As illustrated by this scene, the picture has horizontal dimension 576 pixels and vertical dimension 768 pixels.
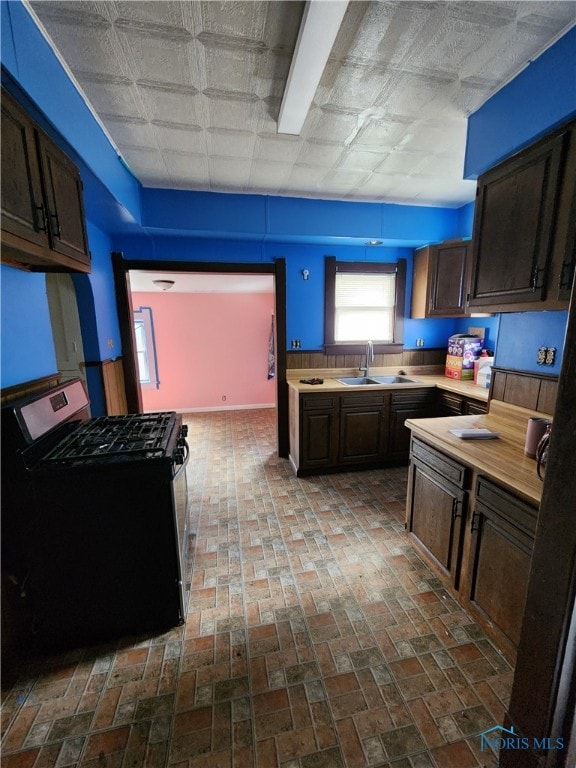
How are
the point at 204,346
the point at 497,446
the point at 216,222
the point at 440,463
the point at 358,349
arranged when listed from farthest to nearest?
the point at 204,346
the point at 358,349
the point at 216,222
the point at 440,463
the point at 497,446

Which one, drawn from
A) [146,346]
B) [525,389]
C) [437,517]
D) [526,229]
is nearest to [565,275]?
[526,229]

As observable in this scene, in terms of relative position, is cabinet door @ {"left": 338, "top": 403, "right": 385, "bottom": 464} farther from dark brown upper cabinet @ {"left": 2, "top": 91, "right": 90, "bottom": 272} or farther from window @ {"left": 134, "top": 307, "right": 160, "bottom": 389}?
window @ {"left": 134, "top": 307, "right": 160, "bottom": 389}

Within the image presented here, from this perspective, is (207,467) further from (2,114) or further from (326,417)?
(2,114)

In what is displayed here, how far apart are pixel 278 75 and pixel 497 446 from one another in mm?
2200

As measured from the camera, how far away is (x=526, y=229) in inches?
62.4

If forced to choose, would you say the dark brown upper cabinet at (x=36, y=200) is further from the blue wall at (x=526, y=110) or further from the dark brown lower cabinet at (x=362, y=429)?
the dark brown lower cabinet at (x=362, y=429)

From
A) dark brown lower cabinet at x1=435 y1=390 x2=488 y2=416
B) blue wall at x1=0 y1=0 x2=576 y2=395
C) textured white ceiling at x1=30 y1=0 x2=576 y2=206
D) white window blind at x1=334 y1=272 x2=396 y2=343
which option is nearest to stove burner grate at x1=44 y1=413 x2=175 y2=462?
blue wall at x1=0 y1=0 x2=576 y2=395

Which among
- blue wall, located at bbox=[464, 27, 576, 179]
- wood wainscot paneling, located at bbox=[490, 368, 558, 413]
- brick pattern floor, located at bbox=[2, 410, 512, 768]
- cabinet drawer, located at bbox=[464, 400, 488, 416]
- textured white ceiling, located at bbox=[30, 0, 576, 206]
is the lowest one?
brick pattern floor, located at bbox=[2, 410, 512, 768]

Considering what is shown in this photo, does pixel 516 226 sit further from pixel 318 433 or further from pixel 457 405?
pixel 318 433

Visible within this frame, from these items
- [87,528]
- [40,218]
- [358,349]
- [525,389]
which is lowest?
[87,528]

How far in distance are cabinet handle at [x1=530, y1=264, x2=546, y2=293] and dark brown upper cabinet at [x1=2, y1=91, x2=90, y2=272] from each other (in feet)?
7.29

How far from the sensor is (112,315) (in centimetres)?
305

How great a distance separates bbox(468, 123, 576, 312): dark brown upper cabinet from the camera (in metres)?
1.41

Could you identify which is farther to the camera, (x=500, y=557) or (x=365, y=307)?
(x=365, y=307)
